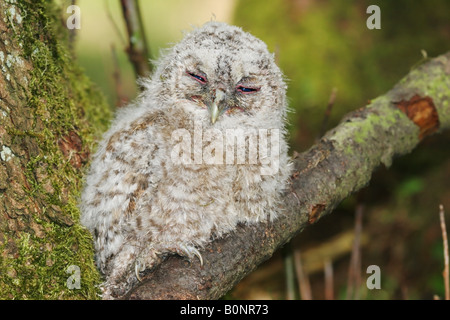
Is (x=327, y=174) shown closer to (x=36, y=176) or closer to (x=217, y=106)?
(x=217, y=106)

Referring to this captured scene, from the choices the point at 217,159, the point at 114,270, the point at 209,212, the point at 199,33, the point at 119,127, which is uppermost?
the point at 199,33

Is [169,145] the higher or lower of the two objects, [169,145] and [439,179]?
the lower

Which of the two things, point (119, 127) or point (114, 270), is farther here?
point (119, 127)

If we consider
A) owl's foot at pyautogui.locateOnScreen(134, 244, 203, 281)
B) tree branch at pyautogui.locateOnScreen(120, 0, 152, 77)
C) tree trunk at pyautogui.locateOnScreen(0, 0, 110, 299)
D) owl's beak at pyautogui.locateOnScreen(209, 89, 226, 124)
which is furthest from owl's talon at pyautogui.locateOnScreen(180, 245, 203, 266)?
tree branch at pyautogui.locateOnScreen(120, 0, 152, 77)

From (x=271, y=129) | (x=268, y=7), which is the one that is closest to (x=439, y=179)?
(x=268, y=7)

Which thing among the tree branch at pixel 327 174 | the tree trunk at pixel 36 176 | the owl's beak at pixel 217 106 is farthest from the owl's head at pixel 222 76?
the tree trunk at pixel 36 176

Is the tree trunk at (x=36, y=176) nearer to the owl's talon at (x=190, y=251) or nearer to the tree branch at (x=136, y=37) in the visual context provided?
the owl's talon at (x=190, y=251)

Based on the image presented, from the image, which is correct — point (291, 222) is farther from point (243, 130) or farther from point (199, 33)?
point (199, 33)
